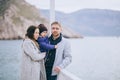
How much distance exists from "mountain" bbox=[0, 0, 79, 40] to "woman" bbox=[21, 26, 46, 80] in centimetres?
5717

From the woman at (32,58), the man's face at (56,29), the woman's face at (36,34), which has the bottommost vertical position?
the woman at (32,58)

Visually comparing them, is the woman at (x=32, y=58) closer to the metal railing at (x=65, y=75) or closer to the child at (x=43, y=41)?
the child at (x=43, y=41)

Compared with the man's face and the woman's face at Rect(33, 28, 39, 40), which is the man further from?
the woman's face at Rect(33, 28, 39, 40)

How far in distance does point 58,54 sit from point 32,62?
0.28 meters

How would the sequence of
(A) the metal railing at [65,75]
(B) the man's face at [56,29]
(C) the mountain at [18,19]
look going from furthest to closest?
1. (C) the mountain at [18,19]
2. (B) the man's face at [56,29]
3. (A) the metal railing at [65,75]

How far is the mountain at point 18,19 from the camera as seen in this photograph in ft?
218

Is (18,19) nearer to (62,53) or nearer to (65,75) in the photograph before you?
(62,53)

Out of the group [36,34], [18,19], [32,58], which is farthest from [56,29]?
[18,19]

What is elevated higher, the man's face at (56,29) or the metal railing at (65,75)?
the man's face at (56,29)

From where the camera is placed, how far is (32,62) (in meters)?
3.44

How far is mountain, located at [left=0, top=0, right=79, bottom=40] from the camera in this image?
66.5m

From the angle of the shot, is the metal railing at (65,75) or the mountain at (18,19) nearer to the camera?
the metal railing at (65,75)

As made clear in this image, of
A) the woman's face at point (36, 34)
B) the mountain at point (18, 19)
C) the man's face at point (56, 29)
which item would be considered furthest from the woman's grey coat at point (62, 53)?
the mountain at point (18, 19)

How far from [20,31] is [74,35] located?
109 feet
